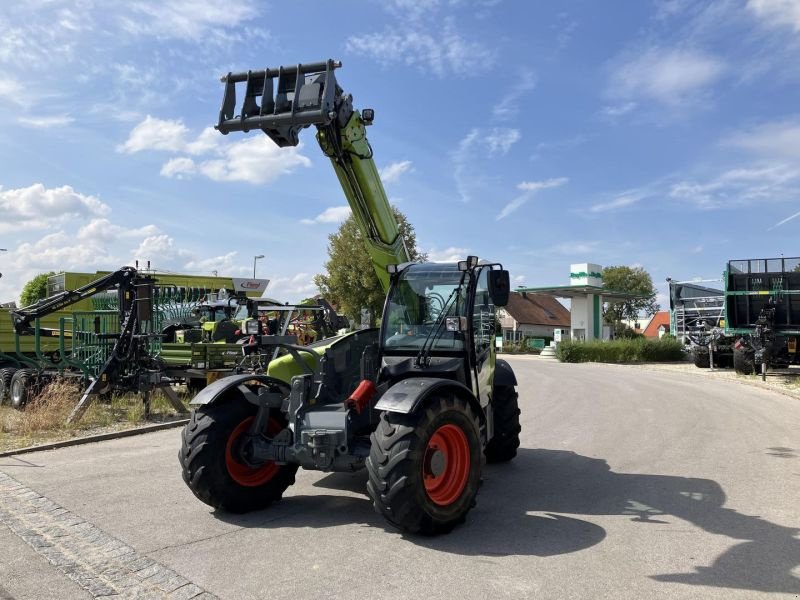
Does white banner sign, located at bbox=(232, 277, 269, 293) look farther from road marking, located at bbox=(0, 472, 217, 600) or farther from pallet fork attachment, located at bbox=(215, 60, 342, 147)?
road marking, located at bbox=(0, 472, 217, 600)

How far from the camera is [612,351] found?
107ft

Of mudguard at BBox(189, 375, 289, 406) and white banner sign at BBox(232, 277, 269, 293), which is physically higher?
white banner sign at BBox(232, 277, 269, 293)

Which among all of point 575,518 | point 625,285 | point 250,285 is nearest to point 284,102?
point 575,518

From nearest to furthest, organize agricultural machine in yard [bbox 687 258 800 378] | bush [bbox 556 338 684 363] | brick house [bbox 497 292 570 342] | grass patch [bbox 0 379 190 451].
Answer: grass patch [bbox 0 379 190 451] < agricultural machine in yard [bbox 687 258 800 378] < bush [bbox 556 338 684 363] < brick house [bbox 497 292 570 342]

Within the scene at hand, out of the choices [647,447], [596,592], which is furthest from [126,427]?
[596,592]

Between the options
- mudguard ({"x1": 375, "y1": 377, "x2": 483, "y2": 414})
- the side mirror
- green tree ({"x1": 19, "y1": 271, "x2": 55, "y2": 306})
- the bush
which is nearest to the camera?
mudguard ({"x1": 375, "y1": 377, "x2": 483, "y2": 414})

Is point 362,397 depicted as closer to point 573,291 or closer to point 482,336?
point 482,336

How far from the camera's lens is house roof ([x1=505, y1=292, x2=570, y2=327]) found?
208ft

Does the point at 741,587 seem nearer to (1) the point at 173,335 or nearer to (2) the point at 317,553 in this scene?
(2) the point at 317,553

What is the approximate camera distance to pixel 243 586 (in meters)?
4.20

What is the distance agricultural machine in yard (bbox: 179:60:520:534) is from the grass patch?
4.81 metres

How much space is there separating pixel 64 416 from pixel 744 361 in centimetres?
1914

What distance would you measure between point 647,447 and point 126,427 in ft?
26.2

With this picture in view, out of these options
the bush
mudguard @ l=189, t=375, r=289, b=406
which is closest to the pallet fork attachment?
mudguard @ l=189, t=375, r=289, b=406
